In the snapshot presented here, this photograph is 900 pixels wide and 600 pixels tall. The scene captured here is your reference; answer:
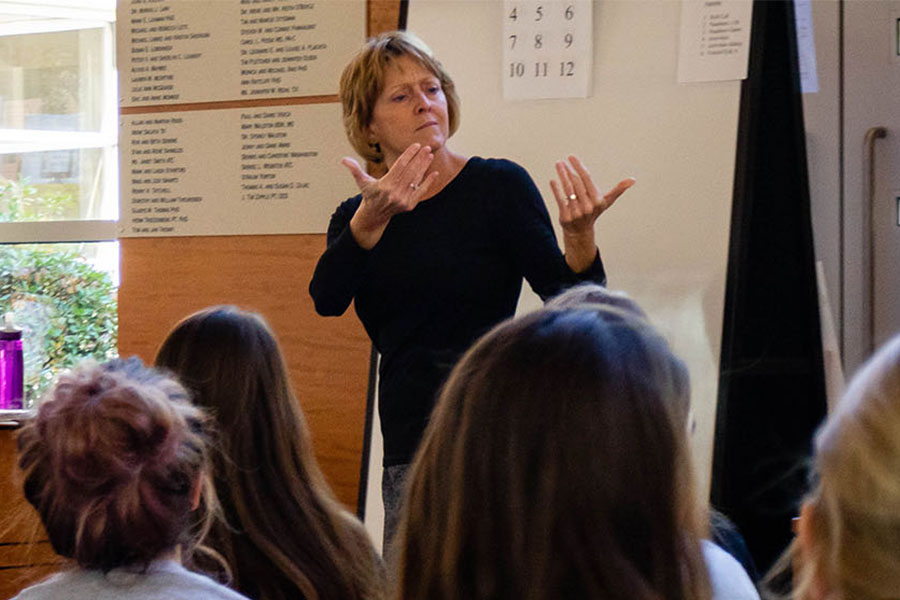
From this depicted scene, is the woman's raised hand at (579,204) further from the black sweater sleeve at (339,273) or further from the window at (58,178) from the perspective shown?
the window at (58,178)

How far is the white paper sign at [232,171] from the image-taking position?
2.99 metres

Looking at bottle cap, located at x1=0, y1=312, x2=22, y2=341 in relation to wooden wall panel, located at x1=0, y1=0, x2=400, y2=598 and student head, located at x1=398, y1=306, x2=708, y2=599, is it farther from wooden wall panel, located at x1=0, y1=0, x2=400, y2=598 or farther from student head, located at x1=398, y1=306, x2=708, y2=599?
student head, located at x1=398, y1=306, x2=708, y2=599

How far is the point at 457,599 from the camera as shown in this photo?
857 mm

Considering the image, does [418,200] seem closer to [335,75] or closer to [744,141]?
[744,141]

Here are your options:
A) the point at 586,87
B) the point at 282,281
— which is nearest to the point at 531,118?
the point at 586,87

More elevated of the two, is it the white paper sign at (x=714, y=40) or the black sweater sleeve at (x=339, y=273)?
the white paper sign at (x=714, y=40)

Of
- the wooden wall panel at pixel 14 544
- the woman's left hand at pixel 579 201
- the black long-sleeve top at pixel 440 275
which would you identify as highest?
the woman's left hand at pixel 579 201

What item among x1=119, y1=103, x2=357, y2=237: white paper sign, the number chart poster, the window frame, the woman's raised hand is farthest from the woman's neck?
the window frame

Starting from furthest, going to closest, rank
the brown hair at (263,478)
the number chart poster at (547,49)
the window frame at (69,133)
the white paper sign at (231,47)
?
the window frame at (69,133) < the white paper sign at (231,47) < the number chart poster at (547,49) < the brown hair at (263,478)

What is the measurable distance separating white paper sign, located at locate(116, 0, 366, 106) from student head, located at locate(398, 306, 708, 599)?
2.21 meters

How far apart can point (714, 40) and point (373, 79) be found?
0.73 m

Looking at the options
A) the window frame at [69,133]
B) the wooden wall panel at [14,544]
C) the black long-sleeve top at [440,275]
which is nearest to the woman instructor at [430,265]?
the black long-sleeve top at [440,275]

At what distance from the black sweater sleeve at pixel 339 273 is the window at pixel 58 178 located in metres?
1.60

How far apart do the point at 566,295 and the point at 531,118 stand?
1.15m
